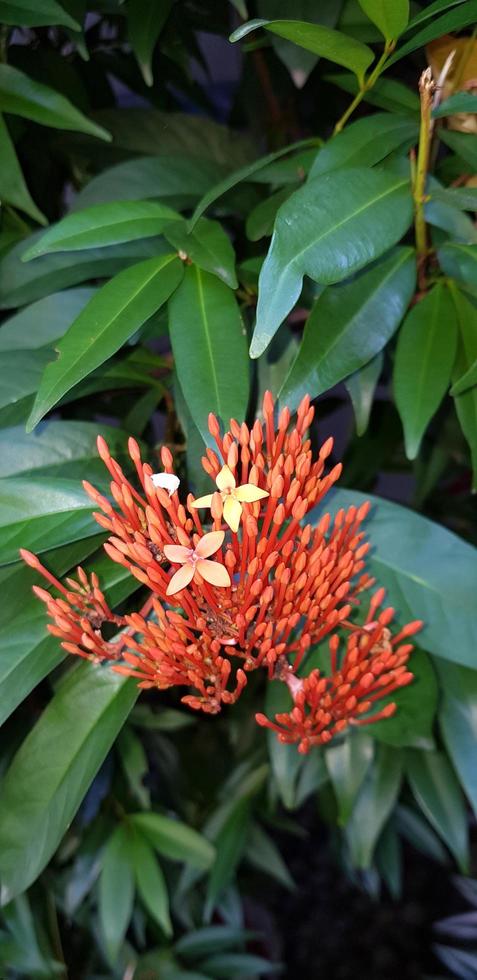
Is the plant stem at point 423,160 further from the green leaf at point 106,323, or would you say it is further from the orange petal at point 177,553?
the orange petal at point 177,553

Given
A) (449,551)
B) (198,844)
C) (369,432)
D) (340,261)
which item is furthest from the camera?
(369,432)

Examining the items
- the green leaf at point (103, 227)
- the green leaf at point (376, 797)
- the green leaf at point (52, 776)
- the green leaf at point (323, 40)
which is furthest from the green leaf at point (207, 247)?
the green leaf at point (376, 797)

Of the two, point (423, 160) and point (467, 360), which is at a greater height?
point (423, 160)

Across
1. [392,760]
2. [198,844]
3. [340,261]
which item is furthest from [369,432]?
[340,261]

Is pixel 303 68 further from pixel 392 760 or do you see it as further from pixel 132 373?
pixel 392 760

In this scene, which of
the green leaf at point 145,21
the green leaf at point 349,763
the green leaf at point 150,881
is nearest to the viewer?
the green leaf at point 145,21

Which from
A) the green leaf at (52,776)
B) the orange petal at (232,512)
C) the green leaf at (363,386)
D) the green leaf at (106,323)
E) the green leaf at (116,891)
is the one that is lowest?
the green leaf at (116,891)

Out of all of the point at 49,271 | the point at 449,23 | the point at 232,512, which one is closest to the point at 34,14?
the point at 49,271

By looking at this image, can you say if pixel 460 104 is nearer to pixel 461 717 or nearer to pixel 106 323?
pixel 106 323
